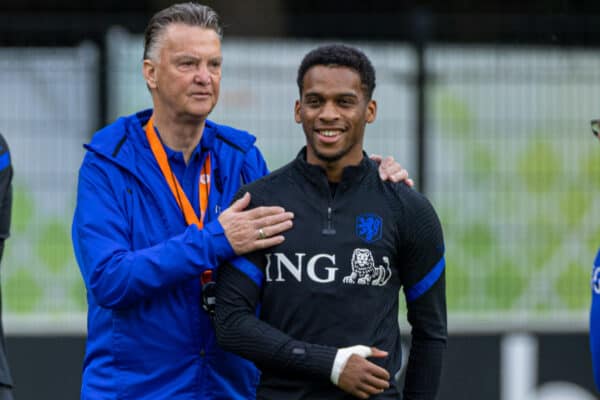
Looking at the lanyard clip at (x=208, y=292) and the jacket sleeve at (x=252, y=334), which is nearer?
the jacket sleeve at (x=252, y=334)

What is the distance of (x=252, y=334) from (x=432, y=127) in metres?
5.18

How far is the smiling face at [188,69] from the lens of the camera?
391cm

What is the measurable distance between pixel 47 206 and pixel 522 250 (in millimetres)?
3473

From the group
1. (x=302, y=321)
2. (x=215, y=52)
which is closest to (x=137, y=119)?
(x=215, y=52)

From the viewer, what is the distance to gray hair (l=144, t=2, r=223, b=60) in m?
3.94

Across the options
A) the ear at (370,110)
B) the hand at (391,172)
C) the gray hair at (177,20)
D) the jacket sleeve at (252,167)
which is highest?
the gray hair at (177,20)

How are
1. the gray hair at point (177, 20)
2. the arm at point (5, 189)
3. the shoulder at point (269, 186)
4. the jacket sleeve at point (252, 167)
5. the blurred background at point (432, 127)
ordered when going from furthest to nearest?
the blurred background at point (432, 127), the arm at point (5, 189), the jacket sleeve at point (252, 167), the gray hair at point (177, 20), the shoulder at point (269, 186)

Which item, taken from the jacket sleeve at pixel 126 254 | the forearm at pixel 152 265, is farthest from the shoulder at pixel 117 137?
the forearm at pixel 152 265

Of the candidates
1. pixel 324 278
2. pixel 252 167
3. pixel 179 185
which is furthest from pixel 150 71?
pixel 324 278

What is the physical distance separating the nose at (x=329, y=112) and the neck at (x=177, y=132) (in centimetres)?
54

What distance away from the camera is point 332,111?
145 inches

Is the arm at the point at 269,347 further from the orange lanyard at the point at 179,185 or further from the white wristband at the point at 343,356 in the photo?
the orange lanyard at the point at 179,185

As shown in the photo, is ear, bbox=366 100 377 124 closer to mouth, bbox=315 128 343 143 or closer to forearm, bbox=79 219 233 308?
mouth, bbox=315 128 343 143

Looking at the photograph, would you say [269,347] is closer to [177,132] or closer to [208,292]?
[208,292]
